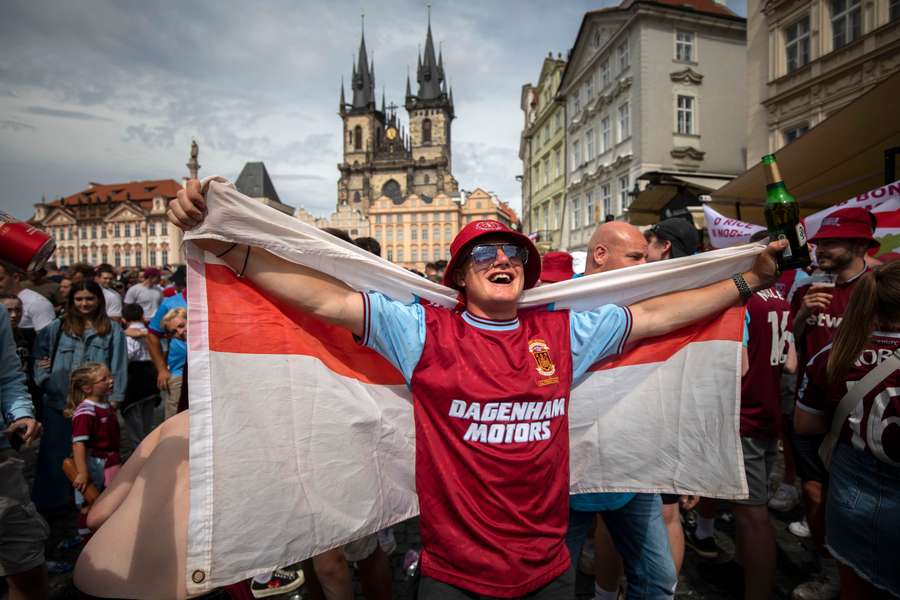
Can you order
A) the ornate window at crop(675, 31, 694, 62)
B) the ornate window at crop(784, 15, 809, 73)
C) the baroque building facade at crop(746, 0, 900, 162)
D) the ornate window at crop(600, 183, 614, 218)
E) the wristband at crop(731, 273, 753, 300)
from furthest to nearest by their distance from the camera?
the ornate window at crop(600, 183, 614, 218), the ornate window at crop(675, 31, 694, 62), the ornate window at crop(784, 15, 809, 73), the baroque building facade at crop(746, 0, 900, 162), the wristband at crop(731, 273, 753, 300)

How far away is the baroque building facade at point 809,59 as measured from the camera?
11148 mm

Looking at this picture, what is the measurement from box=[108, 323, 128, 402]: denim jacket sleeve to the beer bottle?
206 inches

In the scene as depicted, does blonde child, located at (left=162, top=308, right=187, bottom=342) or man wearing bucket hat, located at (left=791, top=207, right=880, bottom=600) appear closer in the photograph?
man wearing bucket hat, located at (left=791, top=207, right=880, bottom=600)

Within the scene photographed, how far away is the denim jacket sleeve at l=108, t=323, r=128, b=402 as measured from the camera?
4.68 m

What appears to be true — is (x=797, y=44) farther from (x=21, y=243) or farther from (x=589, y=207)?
(x=21, y=243)

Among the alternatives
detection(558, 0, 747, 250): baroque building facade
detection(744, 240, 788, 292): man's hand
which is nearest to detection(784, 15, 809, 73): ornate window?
detection(558, 0, 747, 250): baroque building facade

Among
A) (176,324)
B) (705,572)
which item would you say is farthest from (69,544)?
(705,572)

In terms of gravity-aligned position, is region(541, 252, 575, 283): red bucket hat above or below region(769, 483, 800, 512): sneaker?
above

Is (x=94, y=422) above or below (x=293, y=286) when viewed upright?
below

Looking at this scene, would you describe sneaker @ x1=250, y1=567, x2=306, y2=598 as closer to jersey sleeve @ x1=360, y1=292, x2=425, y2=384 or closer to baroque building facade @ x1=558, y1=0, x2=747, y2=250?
jersey sleeve @ x1=360, y1=292, x2=425, y2=384

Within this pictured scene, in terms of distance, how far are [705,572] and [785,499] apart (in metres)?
1.64

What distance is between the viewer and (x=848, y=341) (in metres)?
2.32

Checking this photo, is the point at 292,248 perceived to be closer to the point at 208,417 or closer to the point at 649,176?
the point at 208,417

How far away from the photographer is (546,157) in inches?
1437
